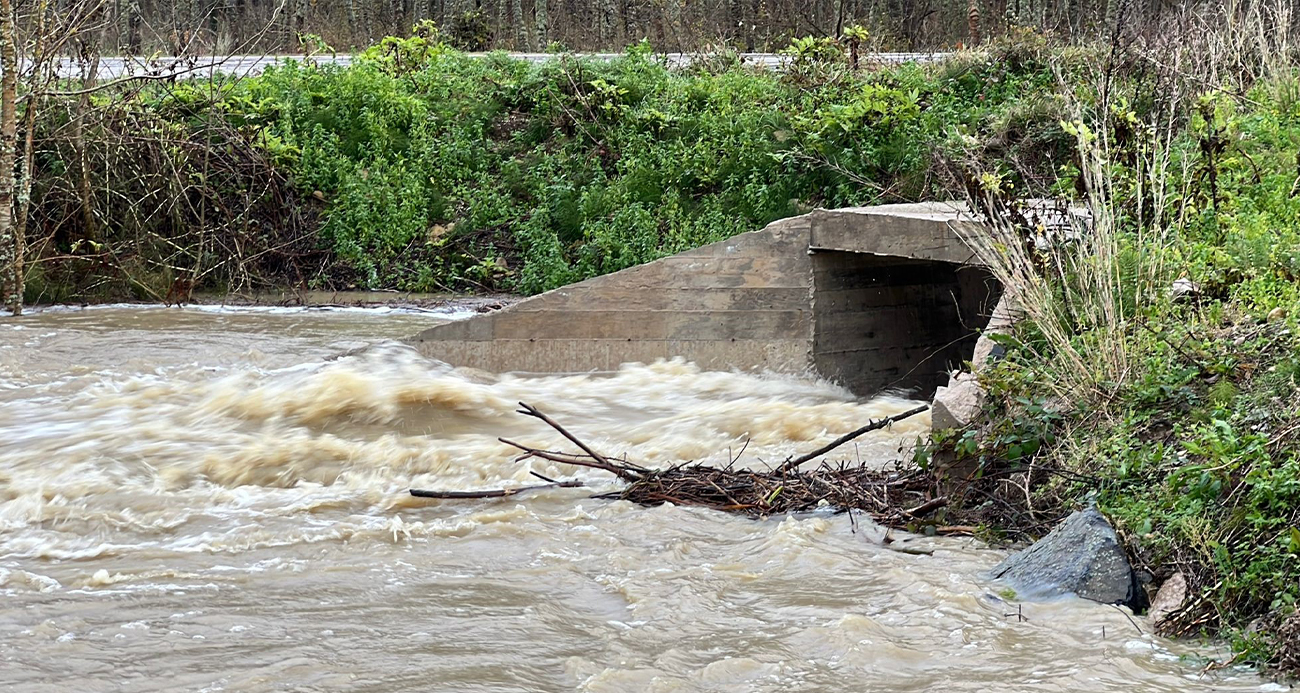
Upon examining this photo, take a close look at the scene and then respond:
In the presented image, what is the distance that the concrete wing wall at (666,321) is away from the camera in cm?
967

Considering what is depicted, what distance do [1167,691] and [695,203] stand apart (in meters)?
11.0

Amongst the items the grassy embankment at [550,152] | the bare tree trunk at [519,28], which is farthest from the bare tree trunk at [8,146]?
the bare tree trunk at [519,28]

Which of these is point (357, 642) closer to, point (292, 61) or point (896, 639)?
point (896, 639)

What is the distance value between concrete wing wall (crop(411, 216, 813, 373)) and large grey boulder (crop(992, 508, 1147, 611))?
473 centimetres

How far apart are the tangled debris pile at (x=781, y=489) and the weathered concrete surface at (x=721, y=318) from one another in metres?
2.98

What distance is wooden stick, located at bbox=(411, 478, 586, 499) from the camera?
643 centimetres

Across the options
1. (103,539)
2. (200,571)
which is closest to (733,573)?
(200,571)

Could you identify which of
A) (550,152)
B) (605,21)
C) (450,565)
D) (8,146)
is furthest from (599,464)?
(605,21)

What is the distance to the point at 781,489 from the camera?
6234 mm

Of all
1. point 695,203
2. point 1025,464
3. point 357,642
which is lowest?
point 357,642

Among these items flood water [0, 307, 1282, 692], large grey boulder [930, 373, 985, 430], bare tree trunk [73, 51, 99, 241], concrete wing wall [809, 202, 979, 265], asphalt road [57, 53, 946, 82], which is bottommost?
flood water [0, 307, 1282, 692]

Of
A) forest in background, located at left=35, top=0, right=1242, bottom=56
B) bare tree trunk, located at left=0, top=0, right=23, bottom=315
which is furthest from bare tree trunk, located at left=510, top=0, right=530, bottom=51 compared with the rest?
bare tree trunk, located at left=0, top=0, right=23, bottom=315

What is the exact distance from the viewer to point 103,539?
5.93 metres

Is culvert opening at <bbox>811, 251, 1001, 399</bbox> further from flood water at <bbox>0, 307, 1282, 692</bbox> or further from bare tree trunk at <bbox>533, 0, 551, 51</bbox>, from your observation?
bare tree trunk at <bbox>533, 0, 551, 51</bbox>
